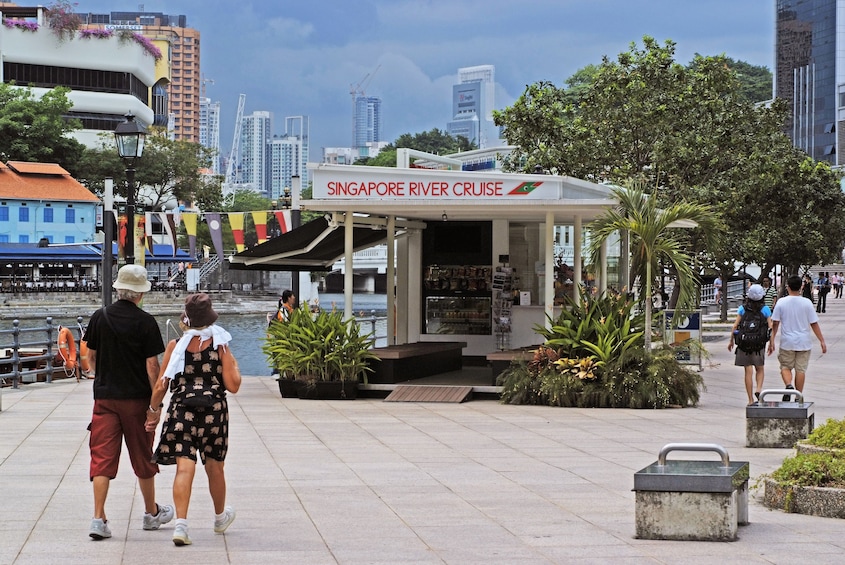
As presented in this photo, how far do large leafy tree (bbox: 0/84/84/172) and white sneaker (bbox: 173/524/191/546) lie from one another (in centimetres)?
7761

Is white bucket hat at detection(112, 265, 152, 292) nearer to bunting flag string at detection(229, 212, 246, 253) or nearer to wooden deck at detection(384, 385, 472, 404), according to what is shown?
wooden deck at detection(384, 385, 472, 404)

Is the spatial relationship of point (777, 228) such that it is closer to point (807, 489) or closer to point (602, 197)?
point (602, 197)

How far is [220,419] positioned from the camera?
7.62 metres

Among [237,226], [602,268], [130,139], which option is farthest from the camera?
[237,226]

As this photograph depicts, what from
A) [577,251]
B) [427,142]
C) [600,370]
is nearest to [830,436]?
[600,370]

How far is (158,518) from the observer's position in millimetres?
8086

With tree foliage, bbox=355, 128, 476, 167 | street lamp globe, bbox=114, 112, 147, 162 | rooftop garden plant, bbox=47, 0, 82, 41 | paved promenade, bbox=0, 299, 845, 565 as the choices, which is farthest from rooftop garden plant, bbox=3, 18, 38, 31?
paved promenade, bbox=0, 299, 845, 565

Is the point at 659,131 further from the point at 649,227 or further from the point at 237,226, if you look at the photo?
the point at 649,227

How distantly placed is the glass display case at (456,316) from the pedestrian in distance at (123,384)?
13.4m

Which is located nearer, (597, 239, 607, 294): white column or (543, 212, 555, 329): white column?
(543, 212, 555, 329): white column

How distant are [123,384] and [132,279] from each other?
2.18ft

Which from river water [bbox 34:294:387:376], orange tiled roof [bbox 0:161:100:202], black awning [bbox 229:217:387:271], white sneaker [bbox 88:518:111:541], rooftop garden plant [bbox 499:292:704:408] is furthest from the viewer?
orange tiled roof [bbox 0:161:100:202]

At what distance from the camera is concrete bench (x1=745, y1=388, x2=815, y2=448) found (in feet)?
38.7

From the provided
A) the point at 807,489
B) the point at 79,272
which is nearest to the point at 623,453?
the point at 807,489
